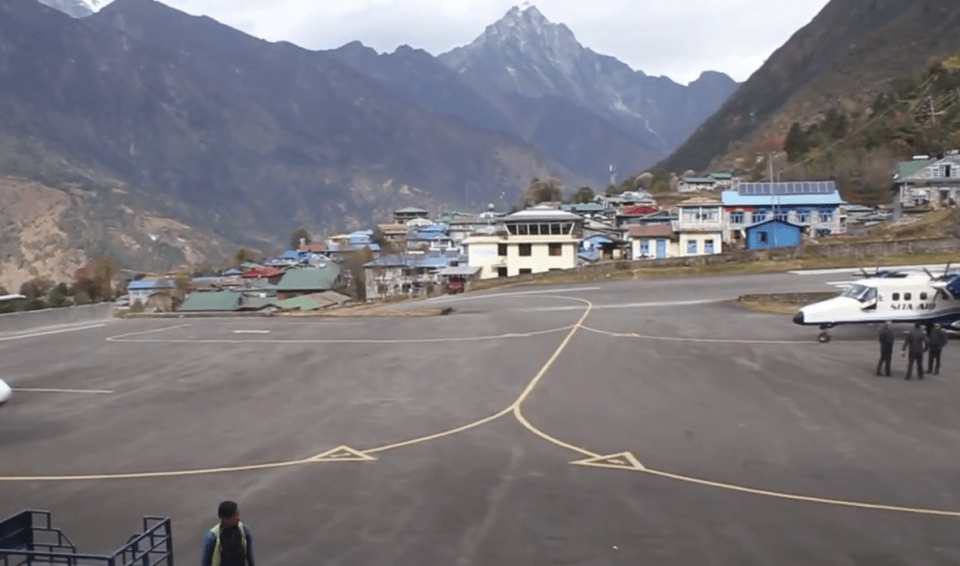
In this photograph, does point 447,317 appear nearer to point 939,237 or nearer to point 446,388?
point 446,388

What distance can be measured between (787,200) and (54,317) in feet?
174

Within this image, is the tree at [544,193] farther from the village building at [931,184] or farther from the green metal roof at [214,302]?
the green metal roof at [214,302]

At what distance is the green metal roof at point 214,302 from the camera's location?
2616 inches

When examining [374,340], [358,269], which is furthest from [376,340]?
[358,269]

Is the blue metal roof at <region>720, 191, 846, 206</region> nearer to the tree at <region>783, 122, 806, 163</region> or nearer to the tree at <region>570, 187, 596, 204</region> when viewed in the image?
the tree at <region>783, 122, 806, 163</region>

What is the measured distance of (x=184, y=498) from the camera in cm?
1260

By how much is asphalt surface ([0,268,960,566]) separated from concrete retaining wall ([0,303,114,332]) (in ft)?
26.3

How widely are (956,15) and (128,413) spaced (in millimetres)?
177897

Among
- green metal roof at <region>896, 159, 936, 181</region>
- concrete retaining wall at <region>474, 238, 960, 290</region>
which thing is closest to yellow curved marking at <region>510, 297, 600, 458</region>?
concrete retaining wall at <region>474, 238, 960, 290</region>

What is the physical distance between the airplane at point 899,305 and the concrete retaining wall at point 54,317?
92.5 ft

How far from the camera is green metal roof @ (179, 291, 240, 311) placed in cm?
6644

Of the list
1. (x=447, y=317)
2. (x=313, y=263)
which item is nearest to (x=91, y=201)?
(x=313, y=263)

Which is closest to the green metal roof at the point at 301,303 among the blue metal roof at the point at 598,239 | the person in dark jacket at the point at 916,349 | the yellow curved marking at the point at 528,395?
the blue metal roof at the point at 598,239

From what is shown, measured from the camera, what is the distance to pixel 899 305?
2511cm
